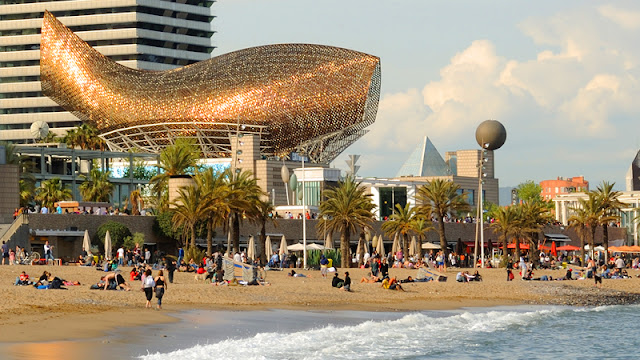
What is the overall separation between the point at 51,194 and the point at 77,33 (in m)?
75.7

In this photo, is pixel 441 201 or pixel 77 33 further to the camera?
pixel 77 33

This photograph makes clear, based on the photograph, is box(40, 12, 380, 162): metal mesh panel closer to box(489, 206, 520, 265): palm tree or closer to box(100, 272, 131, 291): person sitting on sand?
box(489, 206, 520, 265): palm tree

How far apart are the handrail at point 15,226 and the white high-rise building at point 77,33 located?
97.0 meters

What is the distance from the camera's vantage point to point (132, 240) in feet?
190

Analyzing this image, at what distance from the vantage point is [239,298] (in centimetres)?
3641

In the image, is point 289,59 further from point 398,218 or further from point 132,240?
point 132,240

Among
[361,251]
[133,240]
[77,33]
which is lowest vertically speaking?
[361,251]

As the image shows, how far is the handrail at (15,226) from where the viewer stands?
4959 centimetres

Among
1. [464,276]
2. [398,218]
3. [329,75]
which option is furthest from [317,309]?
[329,75]

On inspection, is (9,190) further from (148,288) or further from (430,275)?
(148,288)

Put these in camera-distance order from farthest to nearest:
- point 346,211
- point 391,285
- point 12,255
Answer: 1. point 346,211
2. point 12,255
3. point 391,285

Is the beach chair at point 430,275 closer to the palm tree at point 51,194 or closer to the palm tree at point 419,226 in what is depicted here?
the palm tree at point 419,226

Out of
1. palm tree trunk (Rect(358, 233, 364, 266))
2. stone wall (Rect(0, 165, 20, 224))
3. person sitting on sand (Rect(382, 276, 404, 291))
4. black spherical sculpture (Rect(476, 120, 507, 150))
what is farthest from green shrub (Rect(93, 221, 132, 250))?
black spherical sculpture (Rect(476, 120, 507, 150))

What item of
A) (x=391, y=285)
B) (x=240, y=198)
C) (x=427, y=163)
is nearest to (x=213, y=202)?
(x=240, y=198)
